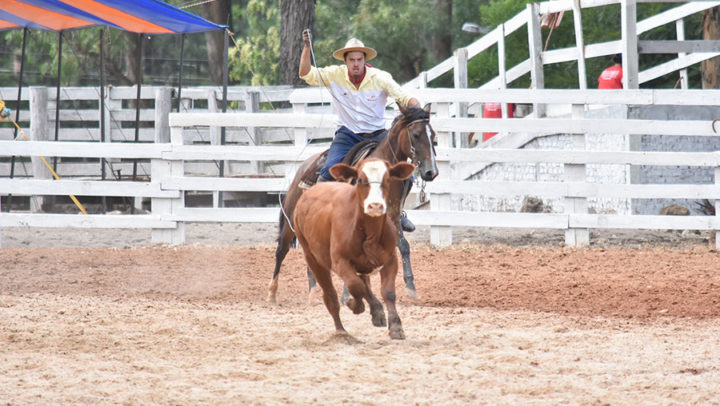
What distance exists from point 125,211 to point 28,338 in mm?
10404

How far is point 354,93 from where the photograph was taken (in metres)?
8.67

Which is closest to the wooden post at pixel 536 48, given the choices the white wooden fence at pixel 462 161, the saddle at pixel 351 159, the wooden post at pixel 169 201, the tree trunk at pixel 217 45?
the white wooden fence at pixel 462 161

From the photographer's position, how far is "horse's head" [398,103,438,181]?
8148 millimetres

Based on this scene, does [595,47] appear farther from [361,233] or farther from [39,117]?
[39,117]

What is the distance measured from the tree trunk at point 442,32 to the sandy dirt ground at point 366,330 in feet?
49.8

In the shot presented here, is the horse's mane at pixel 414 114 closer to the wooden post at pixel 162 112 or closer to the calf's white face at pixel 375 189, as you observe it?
the calf's white face at pixel 375 189

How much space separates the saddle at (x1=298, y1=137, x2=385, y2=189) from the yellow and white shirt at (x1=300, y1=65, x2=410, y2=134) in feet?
0.75

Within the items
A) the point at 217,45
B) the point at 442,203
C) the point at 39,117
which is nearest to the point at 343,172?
the point at 442,203

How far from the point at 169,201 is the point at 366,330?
652 centimetres

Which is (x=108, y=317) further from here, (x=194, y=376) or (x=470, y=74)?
(x=470, y=74)

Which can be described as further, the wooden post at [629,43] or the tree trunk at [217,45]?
the tree trunk at [217,45]

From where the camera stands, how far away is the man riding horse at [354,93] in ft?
28.1

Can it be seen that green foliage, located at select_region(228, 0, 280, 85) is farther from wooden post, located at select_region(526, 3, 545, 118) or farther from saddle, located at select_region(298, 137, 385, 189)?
saddle, located at select_region(298, 137, 385, 189)

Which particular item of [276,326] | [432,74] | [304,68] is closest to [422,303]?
[276,326]
